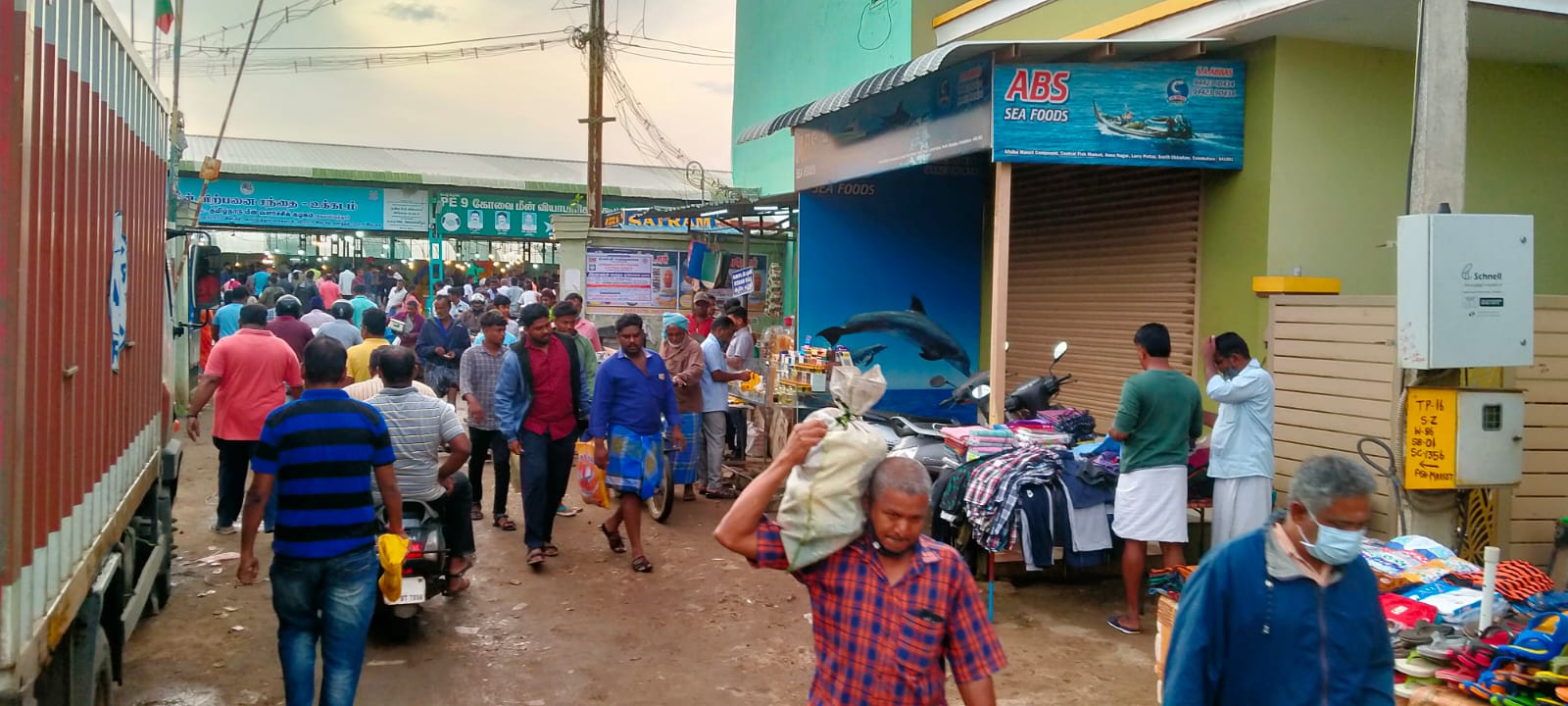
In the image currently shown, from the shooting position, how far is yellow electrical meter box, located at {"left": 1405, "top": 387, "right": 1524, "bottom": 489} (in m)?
5.28

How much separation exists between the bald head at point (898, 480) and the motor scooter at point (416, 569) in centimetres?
393

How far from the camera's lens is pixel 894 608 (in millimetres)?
2727

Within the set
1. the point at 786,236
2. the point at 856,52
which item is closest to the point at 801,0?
the point at 856,52

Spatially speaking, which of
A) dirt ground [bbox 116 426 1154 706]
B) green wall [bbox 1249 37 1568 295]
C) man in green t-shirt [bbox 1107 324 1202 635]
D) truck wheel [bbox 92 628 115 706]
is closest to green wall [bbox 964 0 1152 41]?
green wall [bbox 1249 37 1568 295]

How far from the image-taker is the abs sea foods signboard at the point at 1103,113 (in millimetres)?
7977

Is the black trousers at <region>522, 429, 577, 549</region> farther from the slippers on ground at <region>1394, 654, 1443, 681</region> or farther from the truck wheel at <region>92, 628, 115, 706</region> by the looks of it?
the slippers on ground at <region>1394, 654, 1443, 681</region>

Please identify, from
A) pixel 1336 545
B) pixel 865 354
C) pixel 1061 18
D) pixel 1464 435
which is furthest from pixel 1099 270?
pixel 1336 545

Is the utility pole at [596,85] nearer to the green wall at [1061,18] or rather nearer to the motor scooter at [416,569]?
the green wall at [1061,18]

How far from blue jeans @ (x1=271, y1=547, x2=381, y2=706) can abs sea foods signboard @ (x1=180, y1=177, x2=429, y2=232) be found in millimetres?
23695

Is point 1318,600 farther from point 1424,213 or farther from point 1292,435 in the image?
point 1292,435

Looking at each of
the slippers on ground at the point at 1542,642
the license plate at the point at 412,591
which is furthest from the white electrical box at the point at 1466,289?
the license plate at the point at 412,591

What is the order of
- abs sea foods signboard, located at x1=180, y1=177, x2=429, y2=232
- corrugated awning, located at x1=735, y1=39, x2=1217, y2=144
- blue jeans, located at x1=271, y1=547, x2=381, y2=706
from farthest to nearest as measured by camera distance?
1. abs sea foods signboard, located at x1=180, y1=177, x2=429, y2=232
2. corrugated awning, located at x1=735, y1=39, x2=1217, y2=144
3. blue jeans, located at x1=271, y1=547, x2=381, y2=706

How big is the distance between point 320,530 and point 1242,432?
4926mm

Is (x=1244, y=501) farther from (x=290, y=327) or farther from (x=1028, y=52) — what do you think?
(x=290, y=327)
